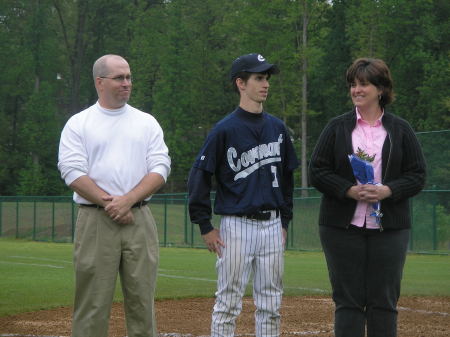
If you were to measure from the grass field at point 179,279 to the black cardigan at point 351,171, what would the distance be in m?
5.75

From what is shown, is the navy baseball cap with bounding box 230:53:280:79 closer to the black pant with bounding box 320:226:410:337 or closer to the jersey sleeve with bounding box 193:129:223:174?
the jersey sleeve with bounding box 193:129:223:174

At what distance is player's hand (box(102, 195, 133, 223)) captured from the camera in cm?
593

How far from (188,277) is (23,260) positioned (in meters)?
7.34

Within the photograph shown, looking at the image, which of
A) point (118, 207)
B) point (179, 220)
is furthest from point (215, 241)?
point (179, 220)

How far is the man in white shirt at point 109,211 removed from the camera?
6.04 meters

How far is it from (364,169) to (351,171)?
0.13 metres

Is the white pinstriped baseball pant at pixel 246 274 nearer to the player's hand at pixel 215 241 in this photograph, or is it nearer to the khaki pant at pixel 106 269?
the player's hand at pixel 215 241

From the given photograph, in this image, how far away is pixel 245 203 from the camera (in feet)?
20.1

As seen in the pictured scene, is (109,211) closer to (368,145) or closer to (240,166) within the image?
(240,166)

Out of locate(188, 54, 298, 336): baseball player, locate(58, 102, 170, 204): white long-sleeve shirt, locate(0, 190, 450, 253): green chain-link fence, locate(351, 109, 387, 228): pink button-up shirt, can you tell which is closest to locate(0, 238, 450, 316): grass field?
locate(0, 190, 450, 253): green chain-link fence

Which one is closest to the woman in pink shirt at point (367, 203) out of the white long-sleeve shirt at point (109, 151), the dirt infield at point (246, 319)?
the white long-sleeve shirt at point (109, 151)

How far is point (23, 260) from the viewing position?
859 inches

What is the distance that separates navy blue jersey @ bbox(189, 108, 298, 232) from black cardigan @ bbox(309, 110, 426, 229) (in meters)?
0.38

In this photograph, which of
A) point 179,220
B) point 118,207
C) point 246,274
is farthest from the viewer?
point 179,220
